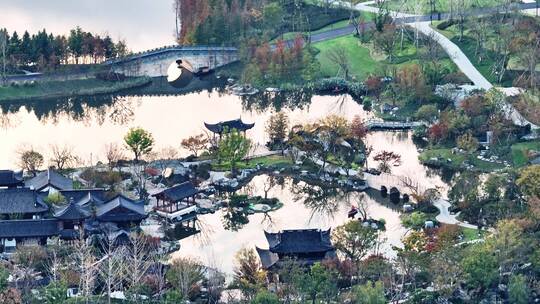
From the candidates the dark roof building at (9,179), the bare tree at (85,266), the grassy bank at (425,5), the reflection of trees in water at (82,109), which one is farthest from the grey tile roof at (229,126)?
the grassy bank at (425,5)

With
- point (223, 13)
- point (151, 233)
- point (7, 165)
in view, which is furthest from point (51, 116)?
point (151, 233)

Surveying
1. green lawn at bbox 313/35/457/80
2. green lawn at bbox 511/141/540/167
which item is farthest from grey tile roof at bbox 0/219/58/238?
green lawn at bbox 313/35/457/80

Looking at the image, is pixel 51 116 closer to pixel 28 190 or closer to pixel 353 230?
pixel 28 190

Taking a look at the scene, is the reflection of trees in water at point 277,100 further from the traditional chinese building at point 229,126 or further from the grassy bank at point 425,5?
the grassy bank at point 425,5

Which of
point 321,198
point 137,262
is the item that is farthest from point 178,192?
point 137,262

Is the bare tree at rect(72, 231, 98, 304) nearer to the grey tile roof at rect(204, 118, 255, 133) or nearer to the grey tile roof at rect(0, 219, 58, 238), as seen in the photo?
the grey tile roof at rect(0, 219, 58, 238)

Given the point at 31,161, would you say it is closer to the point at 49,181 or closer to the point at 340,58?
the point at 49,181
